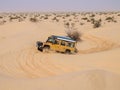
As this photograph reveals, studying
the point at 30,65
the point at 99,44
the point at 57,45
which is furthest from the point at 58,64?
the point at 99,44

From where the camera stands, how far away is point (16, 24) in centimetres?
4022

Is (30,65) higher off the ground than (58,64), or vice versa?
(58,64)

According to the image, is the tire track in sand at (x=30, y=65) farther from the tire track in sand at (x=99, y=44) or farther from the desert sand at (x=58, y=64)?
the tire track in sand at (x=99, y=44)

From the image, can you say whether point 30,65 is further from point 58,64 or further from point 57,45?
point 57,45

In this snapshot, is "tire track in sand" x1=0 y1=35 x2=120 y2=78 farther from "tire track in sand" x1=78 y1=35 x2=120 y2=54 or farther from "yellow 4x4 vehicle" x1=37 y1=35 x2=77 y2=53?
"tire track in sand" x1=78 y1=35 x2=120 y2=54

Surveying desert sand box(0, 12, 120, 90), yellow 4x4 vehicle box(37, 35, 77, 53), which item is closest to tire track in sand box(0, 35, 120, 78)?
desert sand box(0, 12, 120, 90)

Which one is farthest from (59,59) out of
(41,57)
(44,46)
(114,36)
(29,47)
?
(114,36)

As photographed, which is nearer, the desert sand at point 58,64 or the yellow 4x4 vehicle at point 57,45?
the desert sand at point 58,64

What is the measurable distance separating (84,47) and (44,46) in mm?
6896

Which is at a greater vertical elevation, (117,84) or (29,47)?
(117,84)

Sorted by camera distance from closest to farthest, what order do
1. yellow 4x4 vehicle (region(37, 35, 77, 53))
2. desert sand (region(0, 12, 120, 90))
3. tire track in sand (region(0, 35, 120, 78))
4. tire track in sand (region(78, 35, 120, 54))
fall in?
desert sand (region(0, 12, 120, 90)), tire track in sand (region(0, 35, 120, 78)), yellow 4x4 vehicle (region(37, 35, 77, 53)), tire track in sand (region(78, 35, 120, 54))

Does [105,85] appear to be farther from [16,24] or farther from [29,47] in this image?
[16,24]

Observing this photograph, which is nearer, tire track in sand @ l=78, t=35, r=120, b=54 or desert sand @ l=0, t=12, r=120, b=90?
desert sand @ l=0, t=12, r=120, b=90

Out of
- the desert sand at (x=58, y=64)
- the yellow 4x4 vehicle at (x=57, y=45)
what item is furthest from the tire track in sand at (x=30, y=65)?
the yellow 4x4 vehicle at (x=57, y=45)
